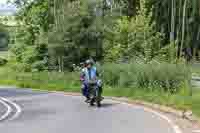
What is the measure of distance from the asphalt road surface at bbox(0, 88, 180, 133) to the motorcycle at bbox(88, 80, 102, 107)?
33 cm

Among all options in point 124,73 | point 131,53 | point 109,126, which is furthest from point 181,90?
point 131,53

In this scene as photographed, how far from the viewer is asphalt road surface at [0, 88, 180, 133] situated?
1614 cm

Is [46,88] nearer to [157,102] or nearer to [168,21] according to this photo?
[157,102]

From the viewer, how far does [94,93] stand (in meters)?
24.5

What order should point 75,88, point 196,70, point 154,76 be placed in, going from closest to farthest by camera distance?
point 154,76 < point 75,88 < point 196,70

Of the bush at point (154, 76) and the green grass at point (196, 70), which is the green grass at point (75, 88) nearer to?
the bush at point (154, 76)

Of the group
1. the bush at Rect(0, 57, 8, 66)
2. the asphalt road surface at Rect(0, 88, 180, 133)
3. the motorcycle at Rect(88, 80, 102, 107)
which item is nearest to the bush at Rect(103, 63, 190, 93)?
the asphalt road surface at Rect(0, 88, 180, 133)

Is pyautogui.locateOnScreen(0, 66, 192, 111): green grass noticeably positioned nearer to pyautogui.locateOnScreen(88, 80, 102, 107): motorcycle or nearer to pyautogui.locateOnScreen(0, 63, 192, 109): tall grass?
pyautogui.locateOnScreen(0, 63, 192, 109): tall grass

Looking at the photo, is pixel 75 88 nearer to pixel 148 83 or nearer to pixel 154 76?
pixel 148 83

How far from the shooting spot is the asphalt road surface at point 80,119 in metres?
16.1

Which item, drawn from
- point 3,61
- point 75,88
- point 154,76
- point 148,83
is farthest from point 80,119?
point 3,61

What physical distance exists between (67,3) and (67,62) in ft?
19.6

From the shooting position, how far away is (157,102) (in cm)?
2456

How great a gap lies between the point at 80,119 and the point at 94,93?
528 cm
